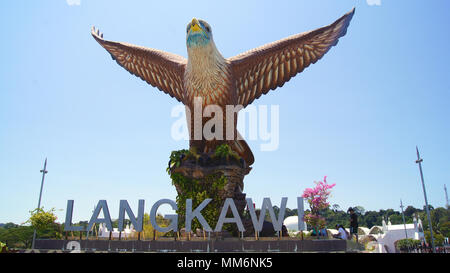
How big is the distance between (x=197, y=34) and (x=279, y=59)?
428 cm

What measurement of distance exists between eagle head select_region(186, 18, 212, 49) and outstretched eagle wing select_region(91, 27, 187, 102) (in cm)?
223

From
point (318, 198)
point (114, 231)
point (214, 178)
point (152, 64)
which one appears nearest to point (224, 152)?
point (214, 178)

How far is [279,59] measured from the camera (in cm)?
1497

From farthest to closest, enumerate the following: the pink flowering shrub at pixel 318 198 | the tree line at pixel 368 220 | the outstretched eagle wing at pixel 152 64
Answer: the tree line at pixel 368 220, the outstretched eagle wing at pixel 152 64, the pink flowering shrub at pixel 318 198

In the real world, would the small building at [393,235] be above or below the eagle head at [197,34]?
below

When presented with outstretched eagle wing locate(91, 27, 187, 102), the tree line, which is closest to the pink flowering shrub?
outstretched eagle wing locate(91, 27, 187, 102)

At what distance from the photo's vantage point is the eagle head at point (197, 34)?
13.0 metres

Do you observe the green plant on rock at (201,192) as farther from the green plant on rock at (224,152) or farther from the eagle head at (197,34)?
the eagle head at (197,34)

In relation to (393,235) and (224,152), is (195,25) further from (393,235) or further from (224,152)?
(393,235)

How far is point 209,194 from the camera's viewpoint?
511 inches

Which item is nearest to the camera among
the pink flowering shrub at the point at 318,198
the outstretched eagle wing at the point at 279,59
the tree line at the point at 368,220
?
the pink flowering shrub at the point at 318,198

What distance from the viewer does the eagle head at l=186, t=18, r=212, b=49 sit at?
1304cm

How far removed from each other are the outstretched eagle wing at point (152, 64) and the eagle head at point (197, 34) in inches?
87.8

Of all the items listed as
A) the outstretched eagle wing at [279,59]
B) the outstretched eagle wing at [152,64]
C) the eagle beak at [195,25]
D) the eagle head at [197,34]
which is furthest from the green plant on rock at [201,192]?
the eagle beak at [195,25]
